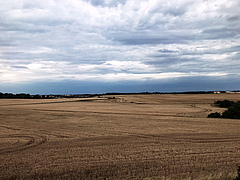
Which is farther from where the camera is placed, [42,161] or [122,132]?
[122,132]

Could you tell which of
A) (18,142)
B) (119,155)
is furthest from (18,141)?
(119,155)

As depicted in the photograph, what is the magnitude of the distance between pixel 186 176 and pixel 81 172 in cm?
312

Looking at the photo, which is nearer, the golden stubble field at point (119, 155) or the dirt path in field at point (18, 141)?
the golden stubble field at point (119, 155)

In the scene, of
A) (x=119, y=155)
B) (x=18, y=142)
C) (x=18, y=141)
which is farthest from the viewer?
(x=18, y=141)

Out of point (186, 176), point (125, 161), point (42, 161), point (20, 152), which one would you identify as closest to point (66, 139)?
point (20, 152)

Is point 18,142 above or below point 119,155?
above

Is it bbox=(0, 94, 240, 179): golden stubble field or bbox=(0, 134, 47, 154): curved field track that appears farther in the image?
bbox=(0, 134, 47, 154): curved field track

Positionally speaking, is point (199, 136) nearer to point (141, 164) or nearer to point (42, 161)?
point (141, 164)

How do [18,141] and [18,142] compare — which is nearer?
[18,142]

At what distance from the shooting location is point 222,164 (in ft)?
24.3

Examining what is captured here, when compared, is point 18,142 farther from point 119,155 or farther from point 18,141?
point 119,155

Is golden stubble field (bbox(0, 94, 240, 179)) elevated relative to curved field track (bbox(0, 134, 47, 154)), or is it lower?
lower

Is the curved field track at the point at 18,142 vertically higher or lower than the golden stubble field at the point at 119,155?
higher

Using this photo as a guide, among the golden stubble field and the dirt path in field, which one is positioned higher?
the dirt path in field
